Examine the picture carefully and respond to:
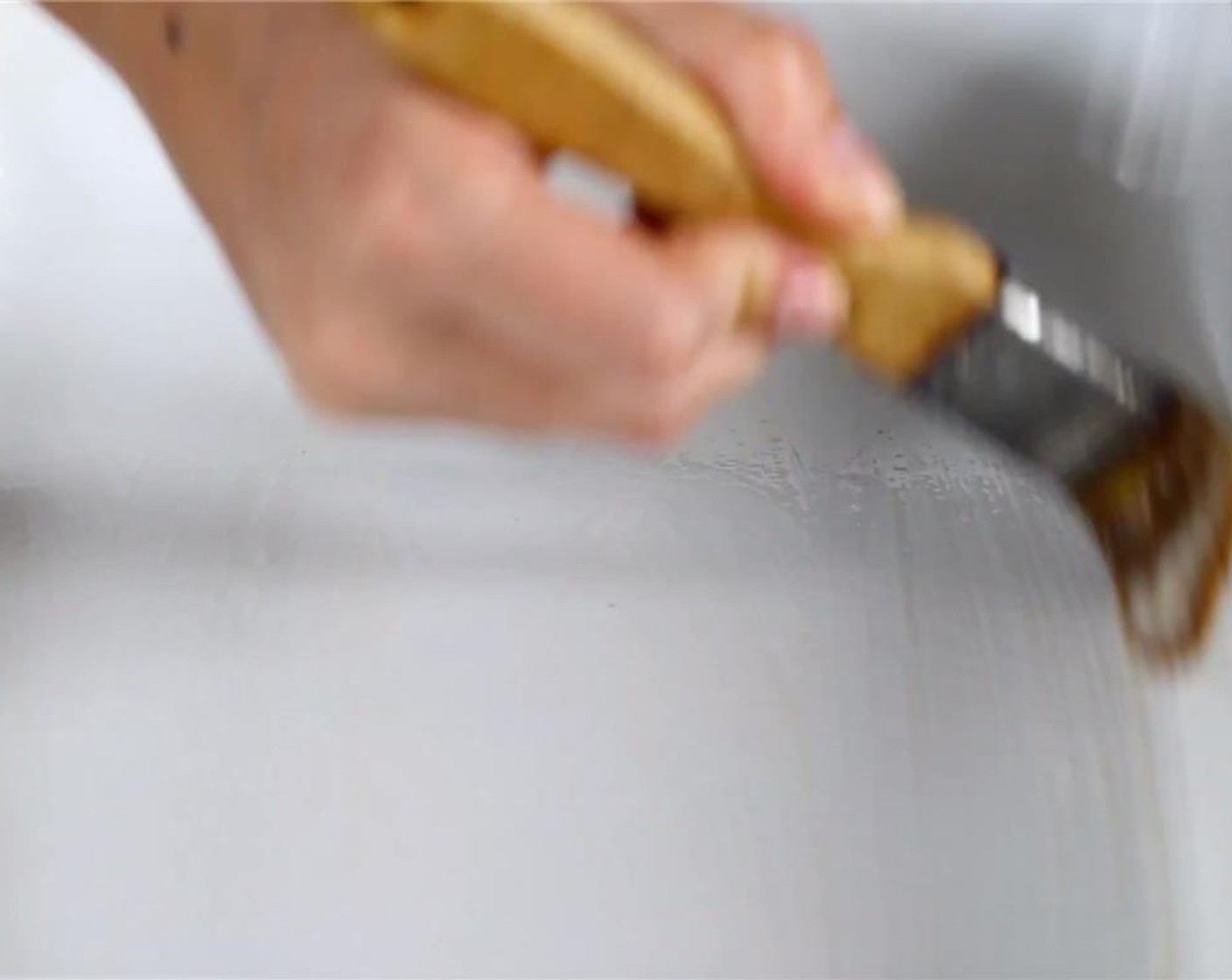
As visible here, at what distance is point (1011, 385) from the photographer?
1.34 ft

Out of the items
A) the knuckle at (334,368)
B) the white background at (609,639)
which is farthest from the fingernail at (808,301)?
the white background at (609,639)

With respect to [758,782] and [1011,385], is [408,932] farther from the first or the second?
[1011,385]

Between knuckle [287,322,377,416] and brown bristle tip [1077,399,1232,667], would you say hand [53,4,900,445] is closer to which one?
knuckle [287,322,377,416]

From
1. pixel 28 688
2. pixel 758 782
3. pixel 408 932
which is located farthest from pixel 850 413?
pixel 28 688

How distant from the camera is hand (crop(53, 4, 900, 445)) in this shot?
32 centimetres

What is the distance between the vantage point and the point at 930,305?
364 millimetres

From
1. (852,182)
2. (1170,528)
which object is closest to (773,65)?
(852,182)

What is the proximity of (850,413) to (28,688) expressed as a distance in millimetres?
401

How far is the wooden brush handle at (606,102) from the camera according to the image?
308mm

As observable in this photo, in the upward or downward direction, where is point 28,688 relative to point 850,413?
downward

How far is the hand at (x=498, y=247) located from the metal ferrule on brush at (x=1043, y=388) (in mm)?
56

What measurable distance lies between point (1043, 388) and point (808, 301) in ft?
0.37

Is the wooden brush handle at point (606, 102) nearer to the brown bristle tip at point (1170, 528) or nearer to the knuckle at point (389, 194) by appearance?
the knuckle at point (389, 194)

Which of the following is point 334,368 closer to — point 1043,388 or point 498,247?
point 498,247
